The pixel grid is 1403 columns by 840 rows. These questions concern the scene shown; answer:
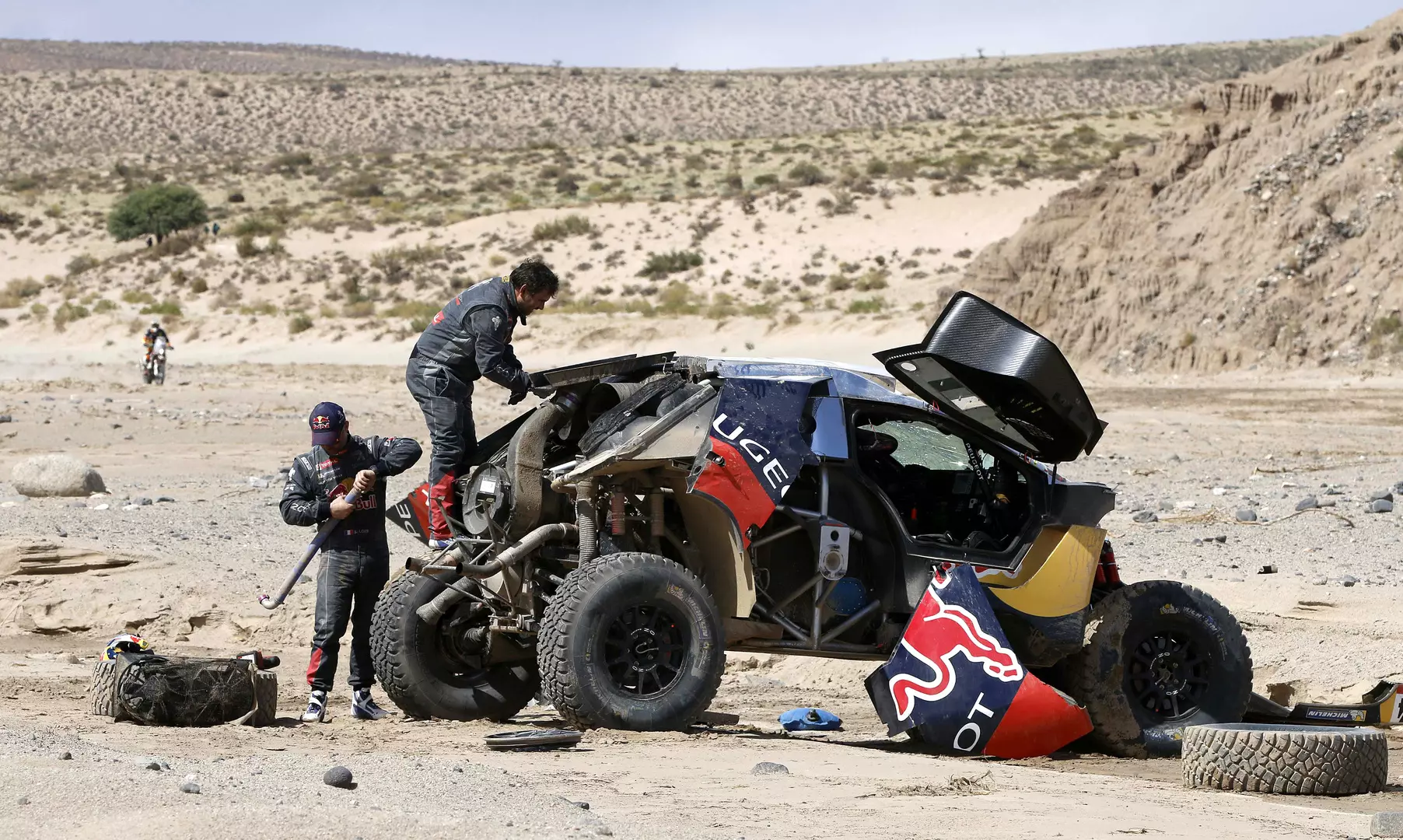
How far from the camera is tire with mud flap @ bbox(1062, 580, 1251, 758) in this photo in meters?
8.59

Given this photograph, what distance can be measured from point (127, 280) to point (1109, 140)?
37.9 meters

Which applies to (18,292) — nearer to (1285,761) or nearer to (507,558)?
(507,558)

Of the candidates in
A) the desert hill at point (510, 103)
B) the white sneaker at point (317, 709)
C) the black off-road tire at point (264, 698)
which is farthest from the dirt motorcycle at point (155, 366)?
the desert hill at point (510, 103)

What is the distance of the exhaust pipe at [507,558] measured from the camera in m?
8.11

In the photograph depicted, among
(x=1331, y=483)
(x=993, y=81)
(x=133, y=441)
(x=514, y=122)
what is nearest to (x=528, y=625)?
(x=1331, y=483)

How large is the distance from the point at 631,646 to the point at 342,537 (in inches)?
71.4

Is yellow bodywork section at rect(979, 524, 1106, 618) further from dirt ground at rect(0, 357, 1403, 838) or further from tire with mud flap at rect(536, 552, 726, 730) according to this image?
tire with mud flap at rect(536, 552, 726, 730)

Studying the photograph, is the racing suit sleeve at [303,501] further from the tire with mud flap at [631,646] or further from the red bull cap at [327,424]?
the tire with mud flap at [631,646]

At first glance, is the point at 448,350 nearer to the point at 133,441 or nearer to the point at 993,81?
the point at 133,441

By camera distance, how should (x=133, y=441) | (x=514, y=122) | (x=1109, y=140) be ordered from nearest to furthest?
(x=133, y=441)
(x=1109, y=140)
(x=514, y=122)

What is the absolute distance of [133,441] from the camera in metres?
24.8

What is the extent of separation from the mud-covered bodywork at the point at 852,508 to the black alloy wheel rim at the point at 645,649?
0.34 m

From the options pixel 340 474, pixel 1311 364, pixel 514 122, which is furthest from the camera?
pixel 514 122

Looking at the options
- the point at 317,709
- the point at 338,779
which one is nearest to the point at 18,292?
the point at 317,709
